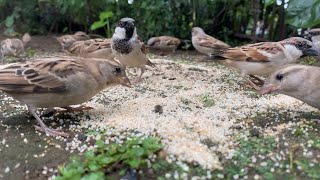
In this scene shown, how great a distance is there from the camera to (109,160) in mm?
3178

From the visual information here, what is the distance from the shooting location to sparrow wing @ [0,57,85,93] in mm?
3857

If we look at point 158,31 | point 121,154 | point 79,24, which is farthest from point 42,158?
point 79,24

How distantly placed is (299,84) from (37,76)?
2.17m

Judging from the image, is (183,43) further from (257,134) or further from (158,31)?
(257,134)

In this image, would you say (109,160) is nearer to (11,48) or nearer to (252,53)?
(252,53)

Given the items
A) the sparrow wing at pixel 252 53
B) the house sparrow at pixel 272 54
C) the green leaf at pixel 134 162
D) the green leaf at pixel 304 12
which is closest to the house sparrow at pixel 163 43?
the sparrow wing at pixel 252 53

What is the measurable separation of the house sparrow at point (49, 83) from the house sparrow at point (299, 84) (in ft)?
5.05

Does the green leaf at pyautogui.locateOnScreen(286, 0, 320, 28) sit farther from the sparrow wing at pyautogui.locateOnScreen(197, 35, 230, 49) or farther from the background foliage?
the background foliage

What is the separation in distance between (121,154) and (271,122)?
4.83 feet

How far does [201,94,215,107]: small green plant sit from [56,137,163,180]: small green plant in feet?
4.74

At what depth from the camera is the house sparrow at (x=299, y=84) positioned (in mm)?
3963

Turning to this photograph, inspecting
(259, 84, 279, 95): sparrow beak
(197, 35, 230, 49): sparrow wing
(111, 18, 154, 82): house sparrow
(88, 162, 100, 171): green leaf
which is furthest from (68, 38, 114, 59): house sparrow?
(88, 162, 100, 171): green leaf

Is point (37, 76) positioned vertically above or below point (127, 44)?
above

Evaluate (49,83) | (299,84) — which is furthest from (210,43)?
(49,83)
